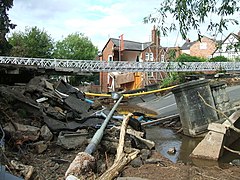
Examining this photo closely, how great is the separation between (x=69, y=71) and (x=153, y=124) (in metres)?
4.60

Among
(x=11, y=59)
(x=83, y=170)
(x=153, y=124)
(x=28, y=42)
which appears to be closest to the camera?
(x=83, y=170)

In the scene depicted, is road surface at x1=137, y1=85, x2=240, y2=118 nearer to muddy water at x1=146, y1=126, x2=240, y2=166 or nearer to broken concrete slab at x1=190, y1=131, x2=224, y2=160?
muddy water at x1=146, y1=126, x2=240, y2=166

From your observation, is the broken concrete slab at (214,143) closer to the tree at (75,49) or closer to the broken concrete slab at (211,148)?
the broken concrete slab at (211,148)

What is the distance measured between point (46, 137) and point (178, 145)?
15.5ft

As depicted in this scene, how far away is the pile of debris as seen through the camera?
5.38 meters

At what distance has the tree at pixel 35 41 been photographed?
32.4 meters

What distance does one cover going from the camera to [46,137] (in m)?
6.75

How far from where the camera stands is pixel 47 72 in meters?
10.1

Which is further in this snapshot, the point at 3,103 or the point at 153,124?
the point at 153,124

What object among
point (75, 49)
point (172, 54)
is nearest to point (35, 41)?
point (75, 49)

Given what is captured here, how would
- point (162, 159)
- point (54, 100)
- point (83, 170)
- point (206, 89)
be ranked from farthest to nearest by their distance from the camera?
point (206, 89), point (54, 100), point (162, 159), point (83, 170)

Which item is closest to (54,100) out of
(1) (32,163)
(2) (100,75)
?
(1) (32,163)

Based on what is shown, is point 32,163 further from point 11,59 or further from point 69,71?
point 11,59

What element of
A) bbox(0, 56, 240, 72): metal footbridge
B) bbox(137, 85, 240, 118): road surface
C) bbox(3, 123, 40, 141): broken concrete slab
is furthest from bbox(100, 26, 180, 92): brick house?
bbox(3, 123, 40, 141): broken concrete slab
